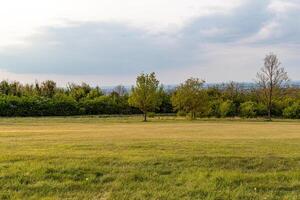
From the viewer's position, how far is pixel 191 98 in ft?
255

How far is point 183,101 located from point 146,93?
6.34 m

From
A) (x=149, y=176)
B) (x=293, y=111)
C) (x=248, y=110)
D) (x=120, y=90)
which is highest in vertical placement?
(x=120, y=90)

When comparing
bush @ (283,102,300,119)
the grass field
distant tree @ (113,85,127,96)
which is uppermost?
distant tree @ (113,85,127,96)

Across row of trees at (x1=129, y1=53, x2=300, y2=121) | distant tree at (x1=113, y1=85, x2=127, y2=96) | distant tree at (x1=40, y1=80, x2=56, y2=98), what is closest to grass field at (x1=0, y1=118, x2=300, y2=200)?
row of trees at (x1=129, y1=53, x2=300, y2=121)

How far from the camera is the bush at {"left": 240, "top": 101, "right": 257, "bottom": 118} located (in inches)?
3361

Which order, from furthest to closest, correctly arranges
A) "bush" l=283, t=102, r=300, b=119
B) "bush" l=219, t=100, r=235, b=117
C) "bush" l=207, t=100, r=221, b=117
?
1. "bush" l=283, t=102, r=300, b=119
2. "bush" l=219, t=100, r=235, b=117
3. "bush" l=207, t=100, r=221, b=117

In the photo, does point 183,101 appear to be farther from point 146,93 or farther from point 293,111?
point 293,111

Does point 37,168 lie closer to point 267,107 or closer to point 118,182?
point 118,182

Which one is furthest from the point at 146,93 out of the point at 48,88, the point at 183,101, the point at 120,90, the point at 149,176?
the point at 149,176

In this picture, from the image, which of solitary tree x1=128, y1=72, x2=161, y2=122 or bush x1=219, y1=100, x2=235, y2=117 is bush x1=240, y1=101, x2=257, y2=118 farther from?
solitary tree x1=128, y1=72, x2=161, y2=122

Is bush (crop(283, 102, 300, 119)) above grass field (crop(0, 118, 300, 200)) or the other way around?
above

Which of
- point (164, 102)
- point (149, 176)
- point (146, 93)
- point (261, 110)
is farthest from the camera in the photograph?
point (164, 102)

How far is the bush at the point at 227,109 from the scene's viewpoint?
276 feet

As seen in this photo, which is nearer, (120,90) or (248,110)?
(248,110)
